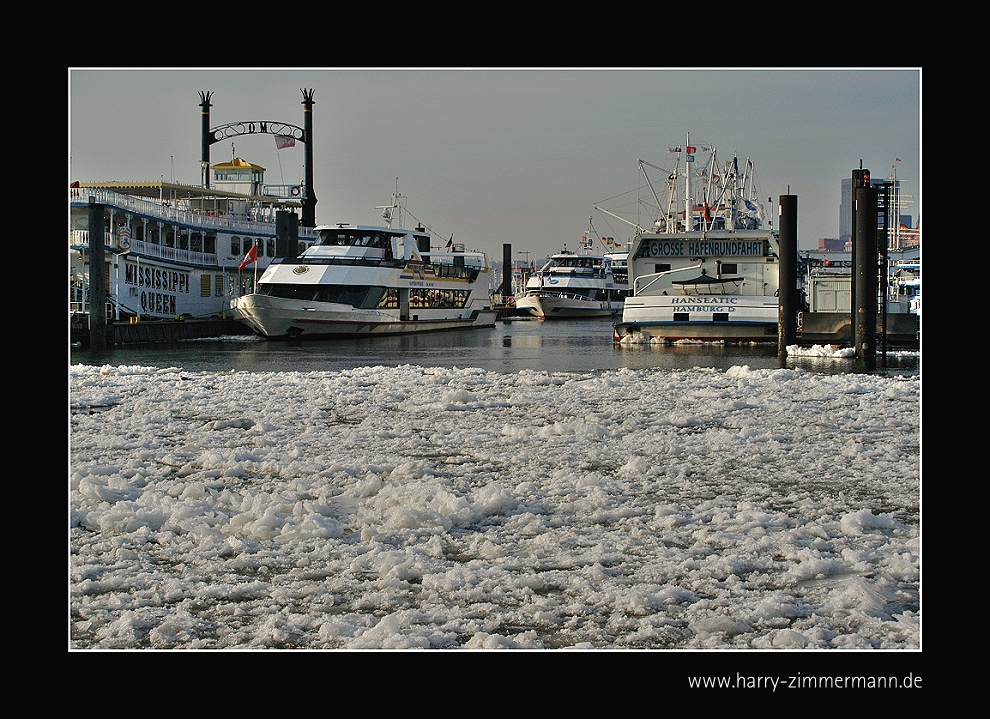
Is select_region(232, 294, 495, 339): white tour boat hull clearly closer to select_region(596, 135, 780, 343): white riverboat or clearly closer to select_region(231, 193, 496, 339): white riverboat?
select_region(231, 193, 496, 339): white riverboat

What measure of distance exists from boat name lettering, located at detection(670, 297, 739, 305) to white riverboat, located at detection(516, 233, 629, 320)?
130 ft

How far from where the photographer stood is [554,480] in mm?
8023

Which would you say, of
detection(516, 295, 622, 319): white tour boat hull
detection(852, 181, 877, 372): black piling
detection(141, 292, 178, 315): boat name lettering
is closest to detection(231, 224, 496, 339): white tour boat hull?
detection(141, 292, 178, 315): boat name lettering

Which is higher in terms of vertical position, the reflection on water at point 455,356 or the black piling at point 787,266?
the black piling at point 787,266

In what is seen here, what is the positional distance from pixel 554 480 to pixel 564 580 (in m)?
2.54

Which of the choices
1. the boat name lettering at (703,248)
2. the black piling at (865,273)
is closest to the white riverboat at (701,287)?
the boat name lettering at (703,248)

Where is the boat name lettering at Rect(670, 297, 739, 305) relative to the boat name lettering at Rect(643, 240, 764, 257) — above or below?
below

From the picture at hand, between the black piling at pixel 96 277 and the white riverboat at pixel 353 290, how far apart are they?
7.57 meters

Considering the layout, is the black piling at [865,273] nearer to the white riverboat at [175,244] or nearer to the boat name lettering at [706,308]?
the boat name lettering at [706,308]

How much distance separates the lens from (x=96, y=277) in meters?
29.0

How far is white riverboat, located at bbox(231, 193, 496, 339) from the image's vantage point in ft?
124

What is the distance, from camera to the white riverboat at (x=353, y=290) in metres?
37.8
